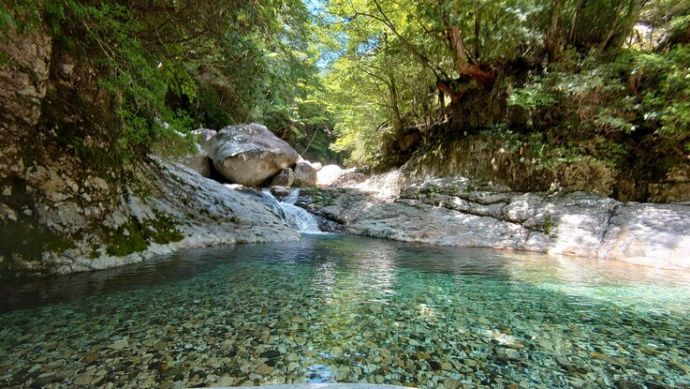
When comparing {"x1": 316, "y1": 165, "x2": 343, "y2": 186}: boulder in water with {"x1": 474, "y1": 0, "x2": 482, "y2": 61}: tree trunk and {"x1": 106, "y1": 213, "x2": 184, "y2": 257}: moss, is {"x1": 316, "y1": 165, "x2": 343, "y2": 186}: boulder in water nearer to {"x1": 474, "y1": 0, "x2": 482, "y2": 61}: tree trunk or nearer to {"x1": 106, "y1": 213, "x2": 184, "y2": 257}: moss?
{"x1": 474, "y1": 0, "x2": 482, "y2": 61}: tree trunk

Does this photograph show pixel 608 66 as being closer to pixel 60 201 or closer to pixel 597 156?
pixel 597 156

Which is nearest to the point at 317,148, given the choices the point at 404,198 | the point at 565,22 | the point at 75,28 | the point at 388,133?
the point at 388,133

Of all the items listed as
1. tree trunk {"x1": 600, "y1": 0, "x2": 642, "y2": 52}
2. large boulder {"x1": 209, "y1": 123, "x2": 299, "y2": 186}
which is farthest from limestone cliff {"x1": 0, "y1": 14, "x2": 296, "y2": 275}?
tree trunk {"x1": 600, "y1": 0, "x2": 642, "y2": 52}

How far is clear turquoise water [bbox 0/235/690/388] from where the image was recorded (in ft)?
7.30

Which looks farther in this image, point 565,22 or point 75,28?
point 565,22

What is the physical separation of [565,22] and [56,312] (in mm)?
13204

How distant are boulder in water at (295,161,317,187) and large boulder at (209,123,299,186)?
28.8 inches

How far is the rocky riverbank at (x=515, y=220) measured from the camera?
23.7 ft

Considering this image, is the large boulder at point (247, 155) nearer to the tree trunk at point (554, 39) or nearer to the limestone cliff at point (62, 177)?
the limestone cliff at point (62, 177)

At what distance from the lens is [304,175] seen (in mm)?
16406

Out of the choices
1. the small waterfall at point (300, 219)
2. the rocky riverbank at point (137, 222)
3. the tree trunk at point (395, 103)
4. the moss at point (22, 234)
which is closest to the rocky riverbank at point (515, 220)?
the small waterfall at point (300, 219)

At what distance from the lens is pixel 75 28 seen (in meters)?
4.58

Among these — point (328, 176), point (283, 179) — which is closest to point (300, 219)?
point (283, 179)

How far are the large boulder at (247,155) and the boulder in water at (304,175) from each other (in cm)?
73
